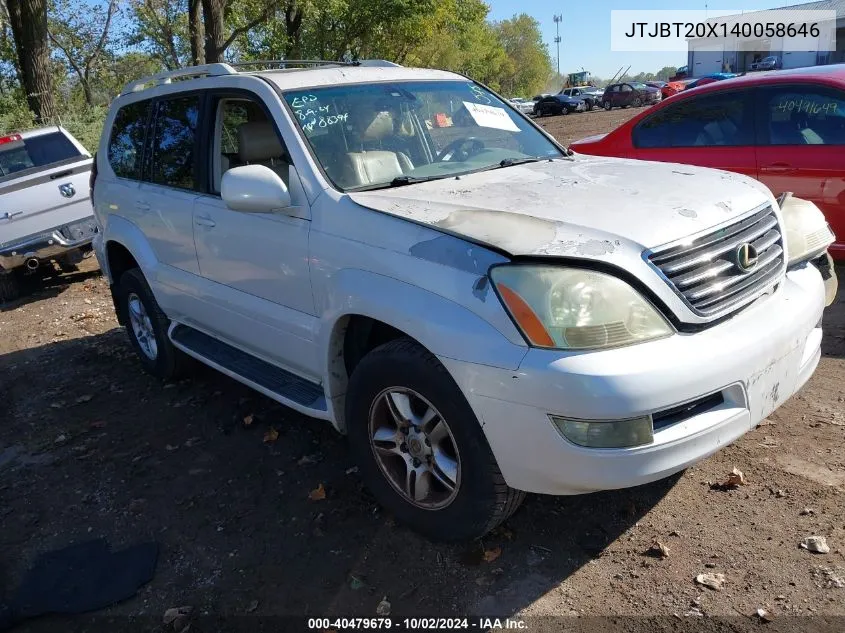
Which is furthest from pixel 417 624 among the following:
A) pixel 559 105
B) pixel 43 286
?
pixel 559 105

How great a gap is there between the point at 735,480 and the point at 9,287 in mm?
8116

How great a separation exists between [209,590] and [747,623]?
2.02 metres

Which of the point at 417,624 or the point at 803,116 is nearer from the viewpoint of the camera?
the point at 417,624

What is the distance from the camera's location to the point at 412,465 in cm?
293

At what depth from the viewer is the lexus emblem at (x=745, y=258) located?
8.77 feet

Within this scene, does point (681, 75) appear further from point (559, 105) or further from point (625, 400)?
point (625, 400)

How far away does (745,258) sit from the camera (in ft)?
8.80

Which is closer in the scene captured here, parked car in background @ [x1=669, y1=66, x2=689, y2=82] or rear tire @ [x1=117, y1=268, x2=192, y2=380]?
rear tire @ [x1=117, y1=268, x2=192, y2=380]

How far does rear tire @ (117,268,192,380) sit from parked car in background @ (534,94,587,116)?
39.5 metres

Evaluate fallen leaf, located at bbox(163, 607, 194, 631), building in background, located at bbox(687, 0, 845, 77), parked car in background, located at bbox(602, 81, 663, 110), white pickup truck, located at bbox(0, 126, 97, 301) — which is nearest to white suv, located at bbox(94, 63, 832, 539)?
fallen leaf, located at bbox(163, 607, 194, 631)

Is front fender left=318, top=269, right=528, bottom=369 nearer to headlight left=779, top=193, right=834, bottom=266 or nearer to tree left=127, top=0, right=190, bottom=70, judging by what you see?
headlight left=779, top=193, right=834, bottom=266

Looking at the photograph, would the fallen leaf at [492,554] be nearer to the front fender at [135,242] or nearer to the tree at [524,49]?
the front fender at [135,242]

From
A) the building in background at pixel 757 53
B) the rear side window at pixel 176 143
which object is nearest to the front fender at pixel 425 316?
the rear side window at pixel 176 143

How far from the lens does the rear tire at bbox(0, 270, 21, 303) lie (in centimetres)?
820
